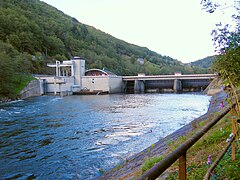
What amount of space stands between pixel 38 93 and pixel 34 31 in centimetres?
4439

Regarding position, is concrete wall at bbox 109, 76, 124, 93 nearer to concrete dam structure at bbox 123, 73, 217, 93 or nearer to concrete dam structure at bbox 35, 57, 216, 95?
concrete dam structure at bbox 35, 57, 216, 95

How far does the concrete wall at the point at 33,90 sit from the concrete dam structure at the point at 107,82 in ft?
3.57

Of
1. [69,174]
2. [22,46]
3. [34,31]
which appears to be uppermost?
[34,31]

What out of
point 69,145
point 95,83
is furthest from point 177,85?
point 69,145

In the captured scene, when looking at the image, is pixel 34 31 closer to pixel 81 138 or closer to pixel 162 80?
pixel 162 80

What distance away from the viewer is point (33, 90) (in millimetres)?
40031

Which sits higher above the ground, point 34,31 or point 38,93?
point 34,31

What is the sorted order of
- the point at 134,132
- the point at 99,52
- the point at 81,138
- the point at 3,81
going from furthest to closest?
the point at 99,52, the point at 3,81, the point at 134,132, the point at 81,138

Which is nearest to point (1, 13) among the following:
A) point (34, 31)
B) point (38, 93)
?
point (34, 31)

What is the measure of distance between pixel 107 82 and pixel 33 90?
49.8ft

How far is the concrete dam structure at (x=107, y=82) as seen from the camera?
1829 inches

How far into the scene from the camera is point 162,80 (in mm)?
54219

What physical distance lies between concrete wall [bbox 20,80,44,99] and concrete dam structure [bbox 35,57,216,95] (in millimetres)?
1088

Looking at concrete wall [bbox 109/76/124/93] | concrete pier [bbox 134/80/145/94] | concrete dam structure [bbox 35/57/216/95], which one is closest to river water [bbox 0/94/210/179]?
concrete dam structure [bbox 35/57/216/95]
